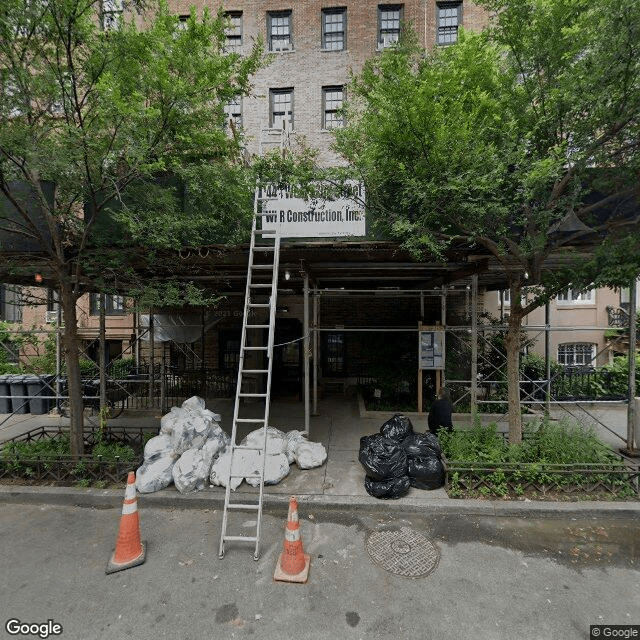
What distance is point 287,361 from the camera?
41.2 feet

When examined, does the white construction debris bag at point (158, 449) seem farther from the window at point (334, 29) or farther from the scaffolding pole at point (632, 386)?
the window at point (334, 29)

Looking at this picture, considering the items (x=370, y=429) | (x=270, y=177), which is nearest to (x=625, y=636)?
(x=370, y=429)

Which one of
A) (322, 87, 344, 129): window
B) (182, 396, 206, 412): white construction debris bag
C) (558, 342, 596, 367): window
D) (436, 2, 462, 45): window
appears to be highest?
(436, 2, 462, 45): window

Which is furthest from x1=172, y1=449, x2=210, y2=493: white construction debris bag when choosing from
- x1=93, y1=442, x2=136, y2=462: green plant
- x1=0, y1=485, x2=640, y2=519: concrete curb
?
x1=93, y1=442, x2=136, y2=462: green plant

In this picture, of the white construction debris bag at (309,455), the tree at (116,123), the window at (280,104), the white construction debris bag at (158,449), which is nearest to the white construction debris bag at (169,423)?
the white construction debris bag at (158,449)

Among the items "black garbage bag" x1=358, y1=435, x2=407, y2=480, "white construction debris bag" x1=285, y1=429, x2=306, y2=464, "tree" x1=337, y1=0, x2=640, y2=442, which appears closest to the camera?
"tree" x1=337, y1=0, x2=640, y2=442

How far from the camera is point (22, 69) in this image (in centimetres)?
447

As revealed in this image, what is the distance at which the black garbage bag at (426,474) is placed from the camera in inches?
196

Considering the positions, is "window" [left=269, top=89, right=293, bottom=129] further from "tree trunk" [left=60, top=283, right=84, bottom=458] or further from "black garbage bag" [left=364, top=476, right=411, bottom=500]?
"black garbage bag" [left=364, top=476, right=411, bottom=500]

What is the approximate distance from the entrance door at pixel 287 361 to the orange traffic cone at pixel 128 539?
322 inches

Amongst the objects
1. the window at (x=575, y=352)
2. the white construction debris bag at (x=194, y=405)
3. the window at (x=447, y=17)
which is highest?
the window at (x=447, y=17)

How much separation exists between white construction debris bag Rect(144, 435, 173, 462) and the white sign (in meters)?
3.82

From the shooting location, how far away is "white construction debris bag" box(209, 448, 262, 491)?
5.08 m

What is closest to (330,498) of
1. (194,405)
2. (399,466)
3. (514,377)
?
(399,466)
